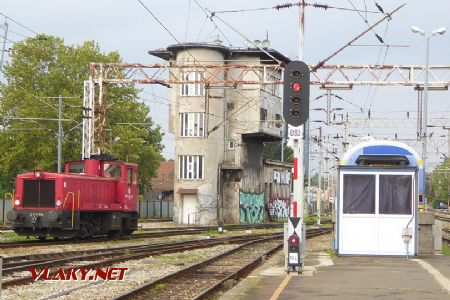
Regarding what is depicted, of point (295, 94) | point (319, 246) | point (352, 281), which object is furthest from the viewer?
point (319, 246)

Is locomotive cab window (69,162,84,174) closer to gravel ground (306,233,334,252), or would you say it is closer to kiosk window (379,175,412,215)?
gravel ground (306,233,334,252)

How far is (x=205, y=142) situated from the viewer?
6253 cm

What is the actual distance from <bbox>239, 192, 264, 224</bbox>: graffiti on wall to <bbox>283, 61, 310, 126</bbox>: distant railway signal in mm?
48497

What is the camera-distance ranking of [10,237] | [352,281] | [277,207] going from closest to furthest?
[352,281] < [10,237] < [277,207]

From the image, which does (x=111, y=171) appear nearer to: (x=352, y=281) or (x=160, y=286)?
(x=160, y=286)

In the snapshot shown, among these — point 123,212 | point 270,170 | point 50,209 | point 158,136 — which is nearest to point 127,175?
point 123,212

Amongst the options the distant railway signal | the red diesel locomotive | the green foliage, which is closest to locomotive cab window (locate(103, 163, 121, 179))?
the red diesel locomotive

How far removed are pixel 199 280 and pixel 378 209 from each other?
6.19 m

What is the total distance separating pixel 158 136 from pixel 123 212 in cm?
5253

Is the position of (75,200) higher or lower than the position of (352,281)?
Result: higher

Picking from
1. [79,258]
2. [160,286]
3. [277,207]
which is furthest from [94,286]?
[277,207]

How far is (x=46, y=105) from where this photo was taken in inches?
2420

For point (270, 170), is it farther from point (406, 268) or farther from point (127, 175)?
point (406, 268)

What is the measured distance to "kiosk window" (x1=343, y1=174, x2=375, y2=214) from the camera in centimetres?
2062
